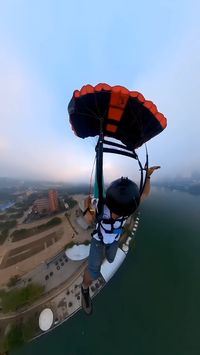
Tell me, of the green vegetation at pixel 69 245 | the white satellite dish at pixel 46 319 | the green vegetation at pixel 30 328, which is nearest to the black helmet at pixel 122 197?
the white satellite dish at pixel 46 319

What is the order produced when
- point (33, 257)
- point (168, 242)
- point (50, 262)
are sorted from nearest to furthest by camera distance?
point (50, 262) → point (33, 257) → point (168, 242)

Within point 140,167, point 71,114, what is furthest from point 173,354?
point 71,114

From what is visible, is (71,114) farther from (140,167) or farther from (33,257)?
(33,257)

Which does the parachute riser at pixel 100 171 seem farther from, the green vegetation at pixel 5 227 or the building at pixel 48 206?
the building at pixel 48 206

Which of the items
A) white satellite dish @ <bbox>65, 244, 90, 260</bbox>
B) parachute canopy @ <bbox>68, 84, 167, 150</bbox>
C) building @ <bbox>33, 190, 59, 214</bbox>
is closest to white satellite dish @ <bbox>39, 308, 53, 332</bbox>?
white satellite dish @ <bbox>65, 244, 90, 260</bbox>

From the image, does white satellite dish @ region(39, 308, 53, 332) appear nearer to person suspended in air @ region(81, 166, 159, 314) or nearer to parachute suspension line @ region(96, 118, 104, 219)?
person suspended in air @ region(81, 166, 159, 314)

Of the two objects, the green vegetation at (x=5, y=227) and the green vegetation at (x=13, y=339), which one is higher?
the green vegetation at (x=5, y=227)
